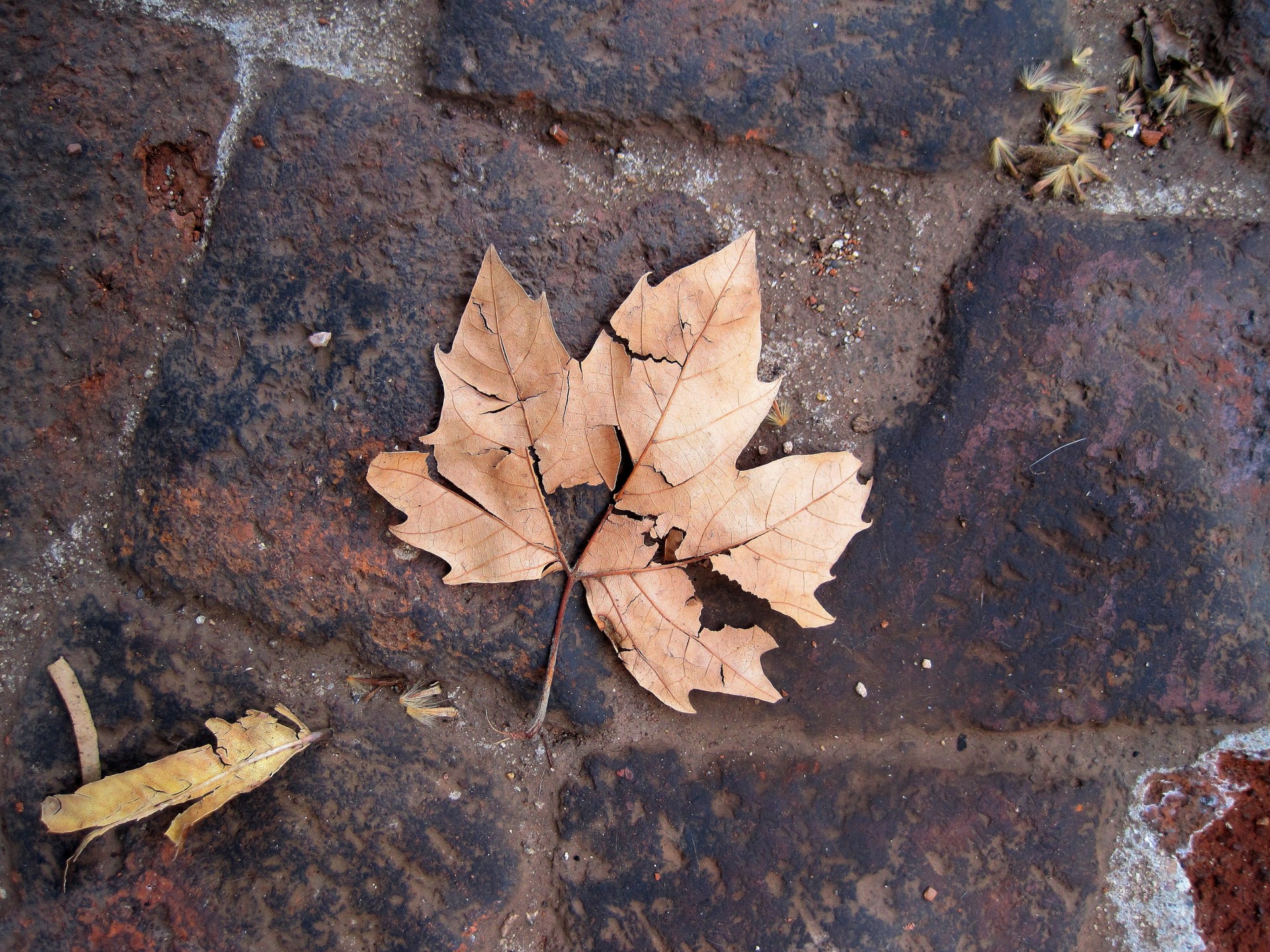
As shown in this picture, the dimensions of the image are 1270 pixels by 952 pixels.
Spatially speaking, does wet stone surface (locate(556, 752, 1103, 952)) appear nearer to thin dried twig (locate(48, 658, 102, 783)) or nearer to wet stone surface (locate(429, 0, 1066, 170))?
thin dried twig (locate(48, 658, 102, 783))

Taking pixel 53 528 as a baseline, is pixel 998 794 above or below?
above

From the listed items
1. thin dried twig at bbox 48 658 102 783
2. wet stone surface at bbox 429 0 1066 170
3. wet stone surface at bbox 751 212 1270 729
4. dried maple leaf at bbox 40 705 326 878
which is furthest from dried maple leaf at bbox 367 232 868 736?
thin dried twig at bbox 48 658 102 783

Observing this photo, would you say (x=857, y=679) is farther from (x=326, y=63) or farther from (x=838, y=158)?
(x=326, y=63)

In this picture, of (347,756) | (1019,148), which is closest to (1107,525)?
(1019,148)

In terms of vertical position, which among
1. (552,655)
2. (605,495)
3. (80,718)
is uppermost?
(605,495)

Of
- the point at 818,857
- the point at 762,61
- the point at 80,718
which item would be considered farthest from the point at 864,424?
the point at 80,718

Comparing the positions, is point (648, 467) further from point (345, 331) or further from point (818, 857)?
point (818, 857)

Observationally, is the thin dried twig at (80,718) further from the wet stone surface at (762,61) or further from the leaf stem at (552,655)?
the wet stone surface at (762,61)
